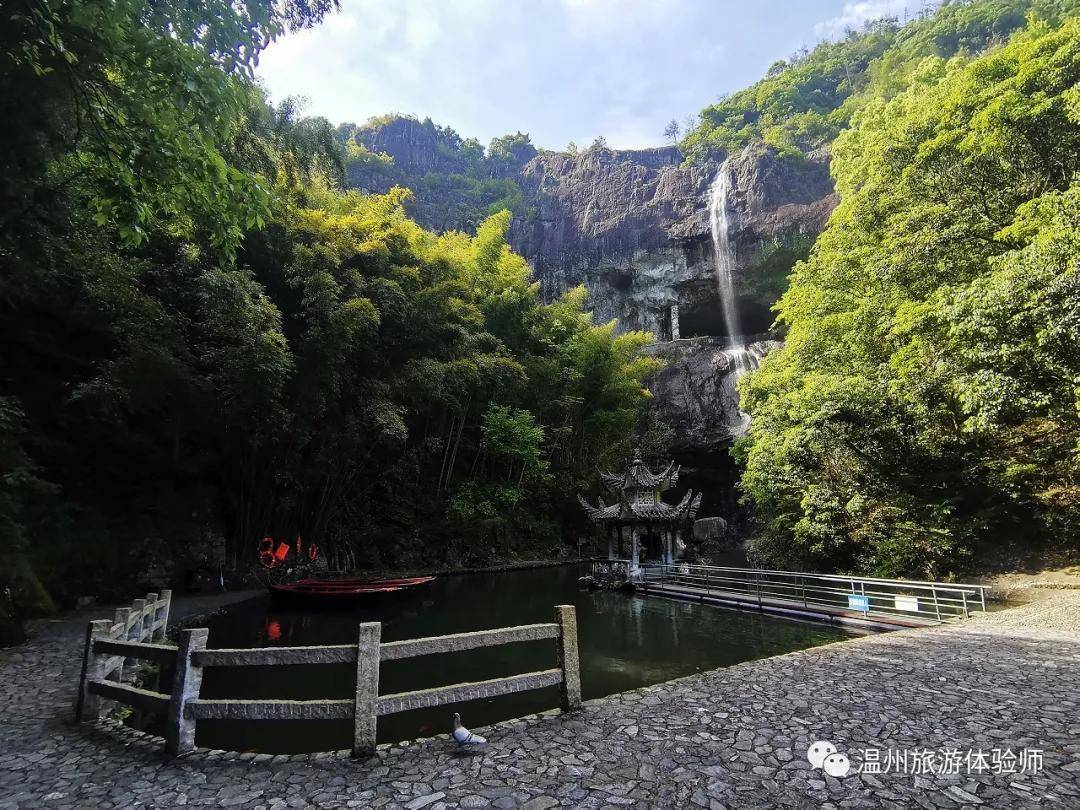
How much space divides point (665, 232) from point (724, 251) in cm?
482

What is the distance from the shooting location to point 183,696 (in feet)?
12.3

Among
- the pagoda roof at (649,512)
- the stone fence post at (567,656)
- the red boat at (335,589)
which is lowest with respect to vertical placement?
the red boat at (335,589)

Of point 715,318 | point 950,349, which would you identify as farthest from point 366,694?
point 715,318

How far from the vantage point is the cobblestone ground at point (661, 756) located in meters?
3.08

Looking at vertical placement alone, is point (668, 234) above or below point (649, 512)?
above

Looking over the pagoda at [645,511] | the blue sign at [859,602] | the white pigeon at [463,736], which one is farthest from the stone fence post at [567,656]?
the pagoda at [645,511]

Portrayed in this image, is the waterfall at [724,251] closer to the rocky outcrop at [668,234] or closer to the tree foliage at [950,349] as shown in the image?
the rocky outcrop at [668,234]

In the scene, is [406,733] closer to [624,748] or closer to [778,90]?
[624,748]

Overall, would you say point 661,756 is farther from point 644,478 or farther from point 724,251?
point 724,251

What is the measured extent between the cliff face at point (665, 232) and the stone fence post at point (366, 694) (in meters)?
29.1

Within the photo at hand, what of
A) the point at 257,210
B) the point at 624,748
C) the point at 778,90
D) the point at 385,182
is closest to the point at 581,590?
the point at 624,748

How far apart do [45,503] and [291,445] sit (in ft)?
18.3

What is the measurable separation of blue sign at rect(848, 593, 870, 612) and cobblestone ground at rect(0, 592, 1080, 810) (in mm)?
4410

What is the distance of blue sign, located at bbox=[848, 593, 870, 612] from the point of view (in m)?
9.98
